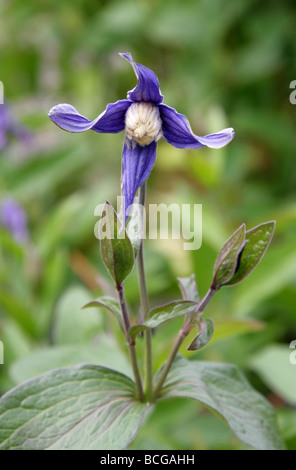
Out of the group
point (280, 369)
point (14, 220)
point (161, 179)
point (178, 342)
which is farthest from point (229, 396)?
point (161, 179)

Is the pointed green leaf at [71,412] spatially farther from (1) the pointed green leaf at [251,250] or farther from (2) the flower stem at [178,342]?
(1) the pointed green leaf at [251,250]

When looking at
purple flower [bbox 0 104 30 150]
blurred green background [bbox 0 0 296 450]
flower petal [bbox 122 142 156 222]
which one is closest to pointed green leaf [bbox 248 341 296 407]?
blurred green background [bbox 0 0 296 450]

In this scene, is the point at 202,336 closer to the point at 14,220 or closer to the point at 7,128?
the point at 14,220

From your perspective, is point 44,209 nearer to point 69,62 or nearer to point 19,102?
point 19,102

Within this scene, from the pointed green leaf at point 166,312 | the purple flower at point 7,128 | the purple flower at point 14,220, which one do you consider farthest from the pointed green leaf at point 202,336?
the purple flower at point 7,128

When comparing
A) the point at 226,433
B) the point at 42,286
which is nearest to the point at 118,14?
the point at 42,286

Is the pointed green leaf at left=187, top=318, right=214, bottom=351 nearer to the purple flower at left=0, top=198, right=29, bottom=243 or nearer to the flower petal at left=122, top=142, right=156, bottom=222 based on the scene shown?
the flower petal at left=122, top=142, right=156, bottom=222
